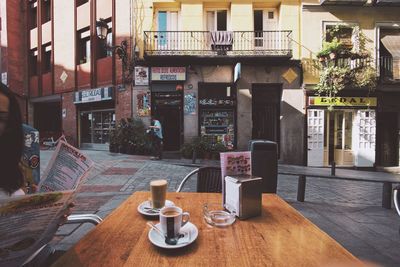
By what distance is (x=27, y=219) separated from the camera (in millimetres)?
960

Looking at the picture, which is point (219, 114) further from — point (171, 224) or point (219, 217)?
point (171, 224)

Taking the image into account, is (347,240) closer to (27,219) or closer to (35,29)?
(27,219)

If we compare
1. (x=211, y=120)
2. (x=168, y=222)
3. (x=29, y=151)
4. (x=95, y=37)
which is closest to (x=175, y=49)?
(x=211, y=120)

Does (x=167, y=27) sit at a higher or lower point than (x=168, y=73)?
higher

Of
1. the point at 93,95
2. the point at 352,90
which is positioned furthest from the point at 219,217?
the point at 93,95

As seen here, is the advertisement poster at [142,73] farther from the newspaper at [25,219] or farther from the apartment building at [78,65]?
the newspaper at [25,219]

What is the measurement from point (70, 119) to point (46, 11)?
769cm

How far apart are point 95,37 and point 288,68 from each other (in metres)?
10.1

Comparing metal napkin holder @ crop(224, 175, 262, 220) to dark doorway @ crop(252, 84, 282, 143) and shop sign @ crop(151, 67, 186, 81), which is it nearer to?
shop sign @ crop(151, 67, 186, 81)

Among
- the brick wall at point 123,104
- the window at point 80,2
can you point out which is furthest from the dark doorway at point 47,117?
the brick wall at point 123,104

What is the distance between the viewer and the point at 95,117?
14.5 metres

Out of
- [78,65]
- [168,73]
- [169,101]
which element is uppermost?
[78,65]

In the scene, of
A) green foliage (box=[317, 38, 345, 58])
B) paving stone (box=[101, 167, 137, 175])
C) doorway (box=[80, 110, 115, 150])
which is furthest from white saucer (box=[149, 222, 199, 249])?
doorway (box=[80, 110, 115, 150])

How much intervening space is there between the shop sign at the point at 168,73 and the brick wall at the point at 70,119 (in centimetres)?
602
